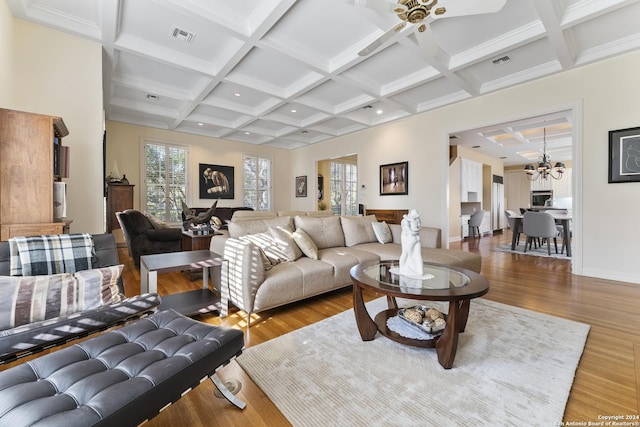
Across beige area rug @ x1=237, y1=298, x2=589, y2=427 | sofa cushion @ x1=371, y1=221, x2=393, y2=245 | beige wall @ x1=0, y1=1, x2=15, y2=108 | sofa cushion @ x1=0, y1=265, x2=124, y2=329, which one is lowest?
beige area rug @ x1=237, y1=298, x2=589, y2=427

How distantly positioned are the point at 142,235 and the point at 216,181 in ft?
12.0

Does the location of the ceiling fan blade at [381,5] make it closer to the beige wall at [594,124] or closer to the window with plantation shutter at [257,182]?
the beige wall at [594,124]

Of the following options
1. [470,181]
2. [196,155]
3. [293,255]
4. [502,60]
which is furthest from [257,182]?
[502,60]

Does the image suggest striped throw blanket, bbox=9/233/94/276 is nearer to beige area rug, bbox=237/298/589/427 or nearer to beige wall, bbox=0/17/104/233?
beige area rug, bbox=237/298/589/427

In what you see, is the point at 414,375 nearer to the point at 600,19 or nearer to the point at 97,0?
the point at 600,19

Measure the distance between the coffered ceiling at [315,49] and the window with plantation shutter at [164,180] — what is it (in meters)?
1.31

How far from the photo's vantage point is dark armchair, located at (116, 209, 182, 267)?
13.0 feet

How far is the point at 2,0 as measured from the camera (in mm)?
2547

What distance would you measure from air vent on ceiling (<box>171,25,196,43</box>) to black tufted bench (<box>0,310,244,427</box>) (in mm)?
3346

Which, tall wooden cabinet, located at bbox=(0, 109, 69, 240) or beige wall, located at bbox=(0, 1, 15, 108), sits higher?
beige wall, located at bbox=(0, 1, 15, 108)

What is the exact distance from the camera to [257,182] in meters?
8.45

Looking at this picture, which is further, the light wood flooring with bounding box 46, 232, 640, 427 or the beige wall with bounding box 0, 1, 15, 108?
the beige wall with bounding box 0, 1, 15, 108

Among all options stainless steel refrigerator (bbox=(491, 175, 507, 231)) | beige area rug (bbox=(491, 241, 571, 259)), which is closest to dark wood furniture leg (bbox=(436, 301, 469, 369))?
beige area rug (bbox=(491, 241, 571, 259))

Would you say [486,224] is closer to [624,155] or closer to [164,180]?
[624,155]
